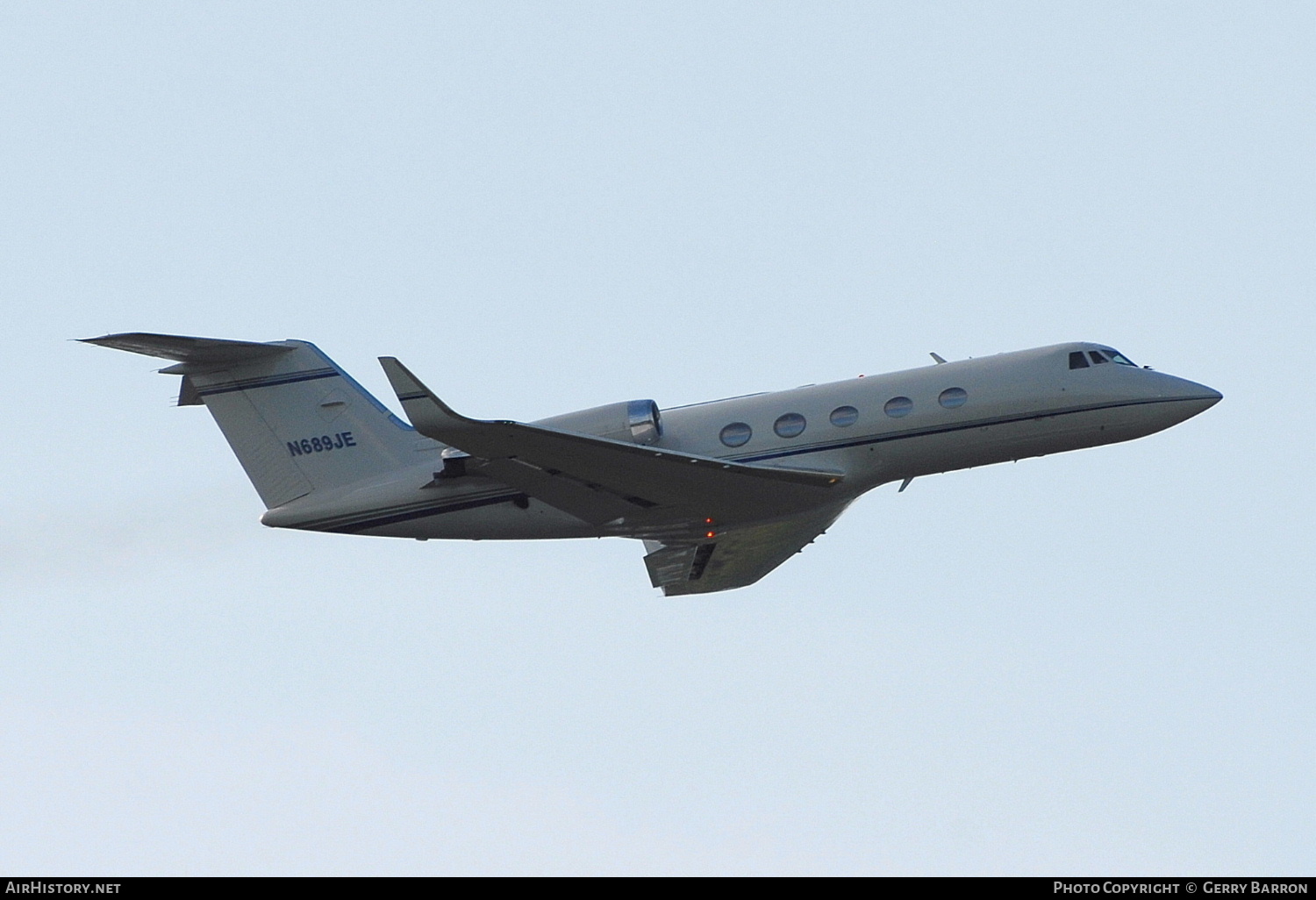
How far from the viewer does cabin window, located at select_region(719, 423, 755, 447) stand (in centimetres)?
2473

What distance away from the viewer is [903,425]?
24.2m

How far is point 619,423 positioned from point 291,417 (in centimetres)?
596

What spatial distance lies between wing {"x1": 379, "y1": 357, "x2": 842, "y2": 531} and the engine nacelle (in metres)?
0.64

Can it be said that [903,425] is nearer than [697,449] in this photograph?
Yes

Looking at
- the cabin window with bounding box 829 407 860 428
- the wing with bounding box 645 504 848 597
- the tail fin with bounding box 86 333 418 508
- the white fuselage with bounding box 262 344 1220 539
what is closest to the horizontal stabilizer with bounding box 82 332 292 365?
the tail fin with bounding box 86 333 418 508

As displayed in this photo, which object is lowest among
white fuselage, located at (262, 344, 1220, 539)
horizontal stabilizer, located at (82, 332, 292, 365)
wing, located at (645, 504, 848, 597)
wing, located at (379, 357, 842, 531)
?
wing, located at (379, 357, 842, 531)

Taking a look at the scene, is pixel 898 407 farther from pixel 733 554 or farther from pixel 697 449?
pixel 733 554

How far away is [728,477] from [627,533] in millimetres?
2774

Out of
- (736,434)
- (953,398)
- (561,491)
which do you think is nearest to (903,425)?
(953,398)

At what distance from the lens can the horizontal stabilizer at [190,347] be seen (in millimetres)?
24625

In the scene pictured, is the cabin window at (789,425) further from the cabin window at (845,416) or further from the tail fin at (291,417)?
the tail fin at (291,417)

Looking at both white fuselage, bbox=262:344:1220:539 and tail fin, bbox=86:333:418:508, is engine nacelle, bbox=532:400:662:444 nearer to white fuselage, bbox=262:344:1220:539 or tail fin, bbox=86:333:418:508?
white fuselage, bbox=262:344:1220:539
